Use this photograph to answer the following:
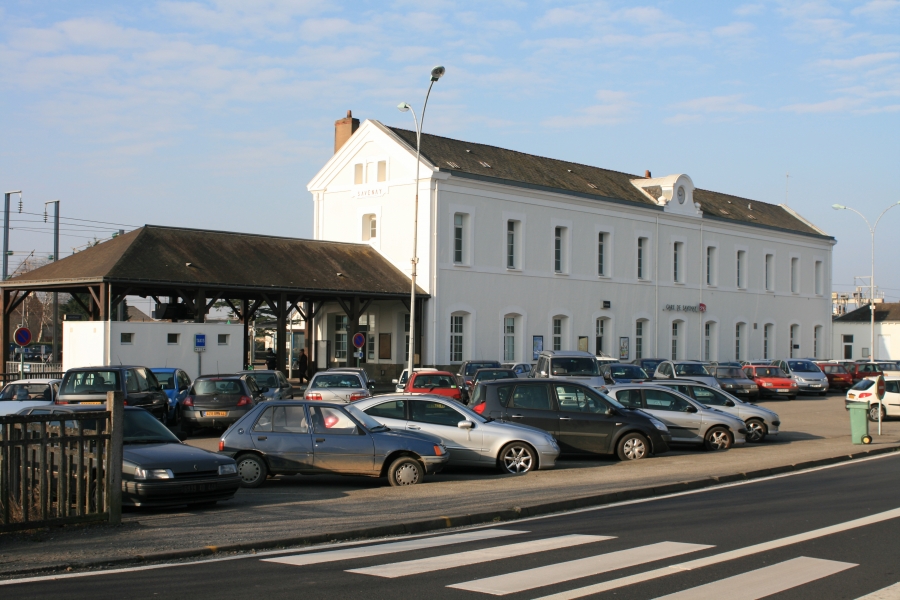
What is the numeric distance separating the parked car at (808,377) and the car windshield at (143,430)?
34651mm

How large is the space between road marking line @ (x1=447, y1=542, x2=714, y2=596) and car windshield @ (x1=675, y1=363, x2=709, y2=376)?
29612mm

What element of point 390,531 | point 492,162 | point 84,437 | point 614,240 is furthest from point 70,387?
point 614,240

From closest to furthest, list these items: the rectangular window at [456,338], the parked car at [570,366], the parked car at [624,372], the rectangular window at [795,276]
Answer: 1. the parked car at [570,366]
2. the parked car at [624,372]
3. the rectangular window at [456,338]
4. the rectangular window at [795,276]

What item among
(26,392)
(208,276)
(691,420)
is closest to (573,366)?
(691,420)

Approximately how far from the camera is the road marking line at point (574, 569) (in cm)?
786

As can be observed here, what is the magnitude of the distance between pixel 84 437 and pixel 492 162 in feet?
129

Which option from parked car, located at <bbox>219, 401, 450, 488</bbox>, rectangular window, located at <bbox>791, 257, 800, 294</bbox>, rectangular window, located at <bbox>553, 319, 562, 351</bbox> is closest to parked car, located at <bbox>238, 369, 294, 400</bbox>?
parked car, located at <bbox>219, 401, 450, 488</bbox>

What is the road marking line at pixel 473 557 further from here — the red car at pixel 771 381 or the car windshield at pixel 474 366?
the red car at pixel 771 381

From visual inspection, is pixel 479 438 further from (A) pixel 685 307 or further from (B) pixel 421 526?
(A) pixel 685 307

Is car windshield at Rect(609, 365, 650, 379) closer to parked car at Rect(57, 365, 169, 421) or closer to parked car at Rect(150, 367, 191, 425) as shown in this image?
parked car at Rect(150, 367, 191, 425)

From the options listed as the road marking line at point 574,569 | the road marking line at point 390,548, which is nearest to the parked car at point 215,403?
the road marking line at point 390,548

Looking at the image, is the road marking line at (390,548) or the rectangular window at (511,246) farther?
the rectangular window at (511,246)

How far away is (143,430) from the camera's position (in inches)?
517

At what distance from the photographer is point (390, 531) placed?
1061 centimetres
